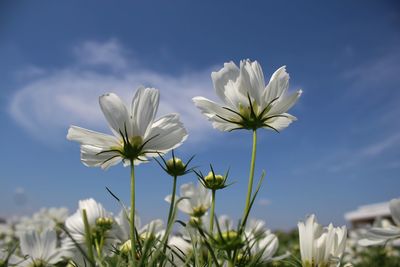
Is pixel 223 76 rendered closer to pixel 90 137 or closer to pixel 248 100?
pixel 248 100

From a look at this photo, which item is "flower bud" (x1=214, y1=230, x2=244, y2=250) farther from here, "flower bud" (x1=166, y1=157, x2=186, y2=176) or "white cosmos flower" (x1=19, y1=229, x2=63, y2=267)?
"white cosmos flower" (x1=19, y1=229, x2=63, y2=267)

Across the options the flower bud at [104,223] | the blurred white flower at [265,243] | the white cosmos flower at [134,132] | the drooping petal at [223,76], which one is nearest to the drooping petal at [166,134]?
the white cosmos flower at [134,132]

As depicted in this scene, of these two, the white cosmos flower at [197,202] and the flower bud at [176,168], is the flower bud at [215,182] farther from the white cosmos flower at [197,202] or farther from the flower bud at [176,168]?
the white cosmos flower at [197,202]

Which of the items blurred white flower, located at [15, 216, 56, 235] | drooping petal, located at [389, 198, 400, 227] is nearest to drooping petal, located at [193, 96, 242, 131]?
drooping petal, located at [389, 198, 400, 227]

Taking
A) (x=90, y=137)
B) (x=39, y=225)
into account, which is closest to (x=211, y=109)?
(x=90, y=137)

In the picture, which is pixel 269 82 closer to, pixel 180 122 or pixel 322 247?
pixel 180 122

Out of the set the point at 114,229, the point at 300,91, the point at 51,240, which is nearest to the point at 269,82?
the point at 300,91
